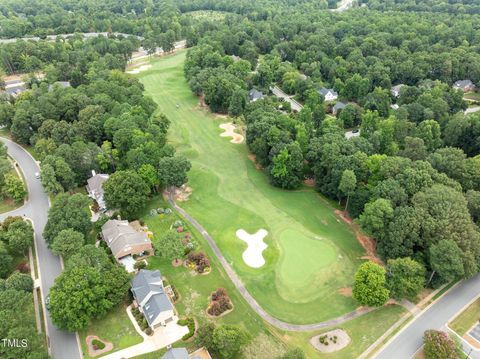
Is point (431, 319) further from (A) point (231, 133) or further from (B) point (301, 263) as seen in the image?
(A) point (231, 133)

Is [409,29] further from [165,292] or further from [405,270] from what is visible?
[165,292]

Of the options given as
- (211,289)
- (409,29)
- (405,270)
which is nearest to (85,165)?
(211,289)

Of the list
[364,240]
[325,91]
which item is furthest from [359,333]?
[325,91]

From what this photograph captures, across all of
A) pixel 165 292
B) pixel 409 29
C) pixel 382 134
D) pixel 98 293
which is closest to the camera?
pixel 98 293

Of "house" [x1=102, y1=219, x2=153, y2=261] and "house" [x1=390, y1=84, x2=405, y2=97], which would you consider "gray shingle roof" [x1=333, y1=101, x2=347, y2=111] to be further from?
"house" [x1=102, y1=219, x2=153, y2=261]

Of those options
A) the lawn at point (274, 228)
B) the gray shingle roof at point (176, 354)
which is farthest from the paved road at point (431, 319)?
the gray shingle roof at point (176, 354)
